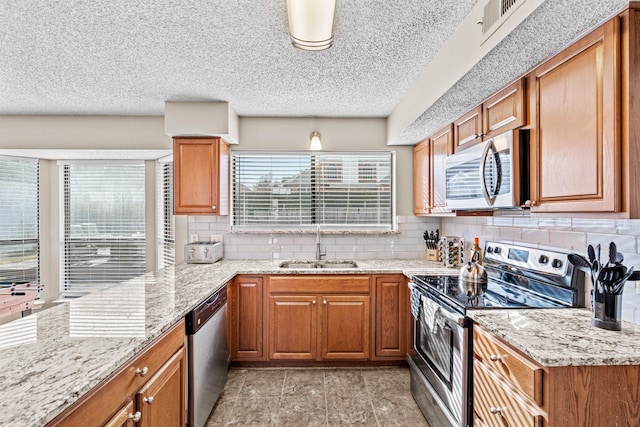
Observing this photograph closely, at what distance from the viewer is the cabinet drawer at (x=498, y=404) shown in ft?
4.02

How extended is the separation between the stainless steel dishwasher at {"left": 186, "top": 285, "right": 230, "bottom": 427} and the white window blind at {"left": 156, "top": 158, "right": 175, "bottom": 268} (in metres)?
1.56

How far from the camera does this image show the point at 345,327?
289 centimetres

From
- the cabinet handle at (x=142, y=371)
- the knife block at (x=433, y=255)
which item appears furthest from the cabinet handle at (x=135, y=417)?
the knife block at (x=433, y=255)

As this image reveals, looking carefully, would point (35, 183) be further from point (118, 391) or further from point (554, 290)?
point (554, 290)

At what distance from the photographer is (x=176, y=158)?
3.11 m

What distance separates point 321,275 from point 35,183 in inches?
139

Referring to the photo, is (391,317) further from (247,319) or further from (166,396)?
(166,396)

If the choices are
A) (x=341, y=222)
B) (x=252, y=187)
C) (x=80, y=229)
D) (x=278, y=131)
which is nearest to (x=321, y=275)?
(x=341, y=222)

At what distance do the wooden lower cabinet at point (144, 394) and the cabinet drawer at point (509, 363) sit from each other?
147 cm

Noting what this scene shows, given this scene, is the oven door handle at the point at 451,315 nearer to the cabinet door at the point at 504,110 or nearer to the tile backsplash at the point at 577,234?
the tile backsplash at the point at 577,234

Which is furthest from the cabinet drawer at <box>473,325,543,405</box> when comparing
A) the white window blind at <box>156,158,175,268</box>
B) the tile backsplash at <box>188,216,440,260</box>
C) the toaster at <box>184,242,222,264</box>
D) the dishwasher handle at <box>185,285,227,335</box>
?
the white window blind at <box>156,158,175,268</box>

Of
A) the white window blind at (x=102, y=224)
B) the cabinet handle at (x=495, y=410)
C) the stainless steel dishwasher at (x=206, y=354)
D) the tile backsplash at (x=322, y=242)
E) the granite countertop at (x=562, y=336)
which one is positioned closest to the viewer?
the granite countertop at (x=562, y=336)

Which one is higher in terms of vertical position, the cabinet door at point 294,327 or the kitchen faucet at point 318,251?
the kitchen faucet at point 318,251

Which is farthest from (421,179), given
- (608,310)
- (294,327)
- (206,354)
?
(206,354)
